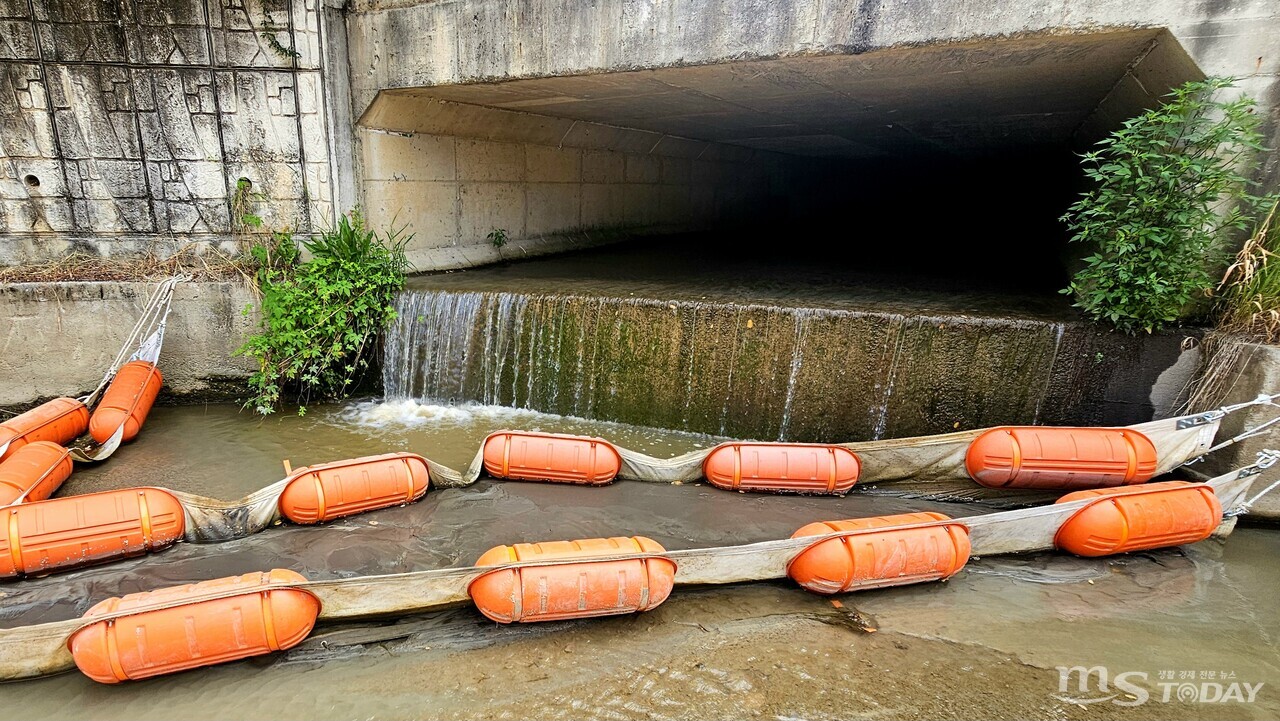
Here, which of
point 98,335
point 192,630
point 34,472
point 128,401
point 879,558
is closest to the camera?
point 192,630

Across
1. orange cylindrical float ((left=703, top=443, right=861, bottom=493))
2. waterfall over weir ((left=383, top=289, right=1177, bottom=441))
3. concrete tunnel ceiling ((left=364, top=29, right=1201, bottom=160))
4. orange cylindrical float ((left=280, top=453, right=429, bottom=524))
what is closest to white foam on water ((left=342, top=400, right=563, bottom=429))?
waterfall over weir ((left=383, top=289, right=1177, bottom=441))

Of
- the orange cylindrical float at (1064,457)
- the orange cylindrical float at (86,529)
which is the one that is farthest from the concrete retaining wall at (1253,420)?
the orange cylindrical float at (86,529)

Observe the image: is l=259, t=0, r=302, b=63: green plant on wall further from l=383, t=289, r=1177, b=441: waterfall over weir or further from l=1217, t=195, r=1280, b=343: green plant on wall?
l=1217, t=195, r=1280, b=343: green plant on wall

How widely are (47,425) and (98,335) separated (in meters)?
1.64

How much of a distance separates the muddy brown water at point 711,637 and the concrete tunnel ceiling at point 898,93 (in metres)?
3.67

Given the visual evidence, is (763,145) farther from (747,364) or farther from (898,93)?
(747,364)

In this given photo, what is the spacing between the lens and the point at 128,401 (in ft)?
19.4

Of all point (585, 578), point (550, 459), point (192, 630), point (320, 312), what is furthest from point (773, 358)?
point (320, 312)

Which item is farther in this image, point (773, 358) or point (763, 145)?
point (763, 145)

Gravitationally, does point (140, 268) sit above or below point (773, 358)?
above

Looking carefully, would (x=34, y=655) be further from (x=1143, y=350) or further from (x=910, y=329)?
(x=1143, y=350)

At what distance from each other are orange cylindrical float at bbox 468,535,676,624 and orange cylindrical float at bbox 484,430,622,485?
1.45 meters

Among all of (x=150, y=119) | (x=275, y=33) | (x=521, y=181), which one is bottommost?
(x=521, y=181)

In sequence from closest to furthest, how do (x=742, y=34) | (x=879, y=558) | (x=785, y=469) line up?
(x=879, y=558), (x=785, y=469), (x=742, y=34)
